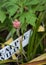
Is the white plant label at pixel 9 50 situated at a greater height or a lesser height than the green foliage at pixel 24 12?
lesser

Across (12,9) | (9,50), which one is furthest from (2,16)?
(9,50)

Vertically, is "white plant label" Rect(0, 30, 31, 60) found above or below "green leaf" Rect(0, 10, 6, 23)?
below

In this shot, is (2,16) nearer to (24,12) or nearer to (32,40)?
(24,12)

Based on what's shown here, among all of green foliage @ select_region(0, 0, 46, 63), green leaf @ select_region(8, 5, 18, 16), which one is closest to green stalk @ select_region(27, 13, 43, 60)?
green foliage @ select_region(0, 0, 46, 63)

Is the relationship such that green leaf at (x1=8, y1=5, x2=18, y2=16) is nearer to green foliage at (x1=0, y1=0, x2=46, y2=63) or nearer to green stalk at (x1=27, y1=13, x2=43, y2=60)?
green foliage at (x1=0, y1=0, x2=46, y2=63)

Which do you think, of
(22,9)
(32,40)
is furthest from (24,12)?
(32,40)

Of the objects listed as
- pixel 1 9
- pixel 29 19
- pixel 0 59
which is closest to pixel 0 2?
pixel 1 9

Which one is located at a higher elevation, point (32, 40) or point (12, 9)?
point (12, 9)

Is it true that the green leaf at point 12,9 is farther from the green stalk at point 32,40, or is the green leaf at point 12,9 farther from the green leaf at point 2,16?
the green stalk at point 32,40

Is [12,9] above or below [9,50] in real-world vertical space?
above

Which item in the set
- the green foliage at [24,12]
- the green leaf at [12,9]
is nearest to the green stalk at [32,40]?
the green foliage at [24,12]

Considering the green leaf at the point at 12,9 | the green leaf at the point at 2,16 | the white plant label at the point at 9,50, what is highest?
the green leaf at the point at 12,9

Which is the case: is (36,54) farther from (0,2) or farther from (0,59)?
(0,2)
